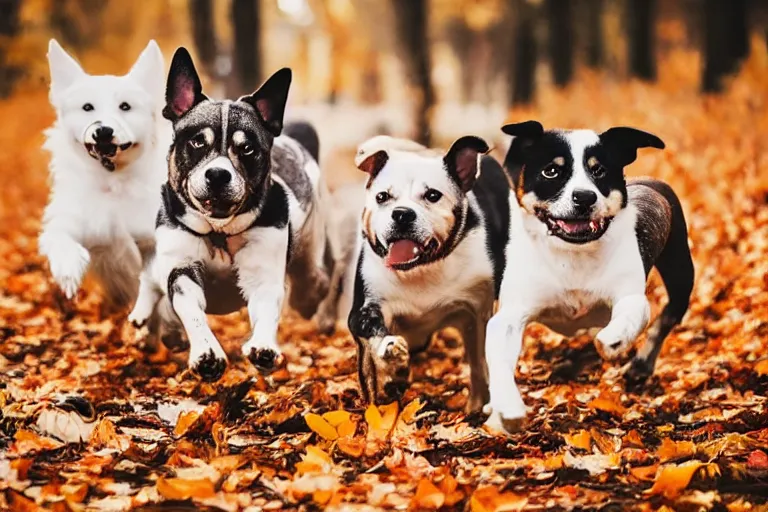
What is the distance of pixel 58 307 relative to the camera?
718 centimetres

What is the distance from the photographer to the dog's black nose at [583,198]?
14.2ft

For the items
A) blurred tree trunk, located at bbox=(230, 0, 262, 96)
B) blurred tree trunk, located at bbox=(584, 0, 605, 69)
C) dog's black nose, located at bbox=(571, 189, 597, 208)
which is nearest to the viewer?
dog's black nose, located at bbox=(571, 189, 597, 208)

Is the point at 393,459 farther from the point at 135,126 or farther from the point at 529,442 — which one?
the point at 135,126

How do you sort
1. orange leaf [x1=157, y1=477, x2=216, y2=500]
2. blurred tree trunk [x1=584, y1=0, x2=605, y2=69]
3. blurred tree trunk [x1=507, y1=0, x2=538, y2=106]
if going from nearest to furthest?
1. orange leaf [x1=157, y1=477, x2=216, y2=500]
2. blurred tree trunk [x1=507, y1=0, x2=538, y2=106]
3. blurred tree trunk [x1=584, y1=0, x2=605, y2=69]

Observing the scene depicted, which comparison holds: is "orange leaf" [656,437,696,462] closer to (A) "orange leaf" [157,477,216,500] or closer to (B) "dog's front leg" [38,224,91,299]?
(A) "orange leaf" [157,477,216,500]

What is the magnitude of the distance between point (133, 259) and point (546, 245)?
2563mm

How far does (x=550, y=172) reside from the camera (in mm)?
4461

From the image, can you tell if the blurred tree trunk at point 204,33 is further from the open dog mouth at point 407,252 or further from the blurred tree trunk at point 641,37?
the blurred tree trunk at point 641,37

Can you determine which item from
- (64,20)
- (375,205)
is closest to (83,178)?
(375,205)

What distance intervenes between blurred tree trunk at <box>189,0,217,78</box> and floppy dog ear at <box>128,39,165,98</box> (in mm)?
5656

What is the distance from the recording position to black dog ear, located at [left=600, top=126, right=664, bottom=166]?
4527mm

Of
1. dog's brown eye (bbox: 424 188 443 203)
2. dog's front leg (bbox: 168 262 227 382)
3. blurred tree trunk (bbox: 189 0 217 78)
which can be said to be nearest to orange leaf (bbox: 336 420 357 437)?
dog's front leg (bbox: 168 262 227 382)

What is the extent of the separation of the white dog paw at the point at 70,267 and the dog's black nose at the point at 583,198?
2.70 metres

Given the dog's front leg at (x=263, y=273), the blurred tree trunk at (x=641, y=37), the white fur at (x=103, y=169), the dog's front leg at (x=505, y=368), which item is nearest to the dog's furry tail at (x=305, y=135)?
the white fur at (x=103, y=169)
